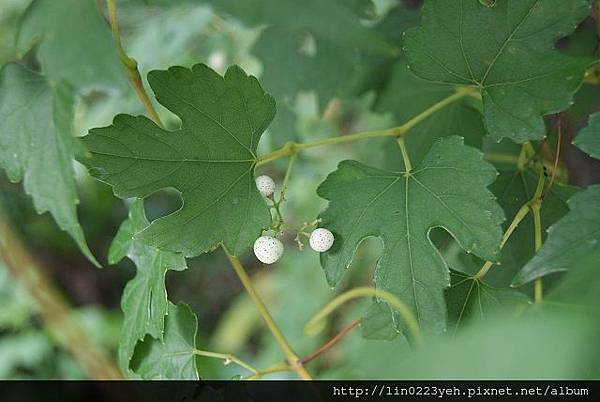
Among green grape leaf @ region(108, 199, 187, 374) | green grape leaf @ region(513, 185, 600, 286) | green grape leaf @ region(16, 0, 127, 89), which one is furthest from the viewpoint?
green grape leaf @ region(16, 0, 127, 89)

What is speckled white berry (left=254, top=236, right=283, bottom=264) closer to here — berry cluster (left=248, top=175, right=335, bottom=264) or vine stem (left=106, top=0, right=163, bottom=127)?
berry cluster (left=248, top=175, right=335, bottom=264)

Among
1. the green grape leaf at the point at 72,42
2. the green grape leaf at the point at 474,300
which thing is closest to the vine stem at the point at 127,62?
the green grape leaf at the point at 72,42

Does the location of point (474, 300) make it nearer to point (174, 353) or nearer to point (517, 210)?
point (517, 210)

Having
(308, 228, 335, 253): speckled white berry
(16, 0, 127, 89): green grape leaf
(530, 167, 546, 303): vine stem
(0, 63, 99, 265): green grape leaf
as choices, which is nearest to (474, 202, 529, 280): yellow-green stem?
(530, 167, 546, 303): vine stem

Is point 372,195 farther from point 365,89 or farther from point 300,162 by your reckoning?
point 300,162

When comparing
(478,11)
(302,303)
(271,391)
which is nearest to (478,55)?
(478,11)

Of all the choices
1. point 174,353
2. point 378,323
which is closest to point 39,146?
point 174,353
